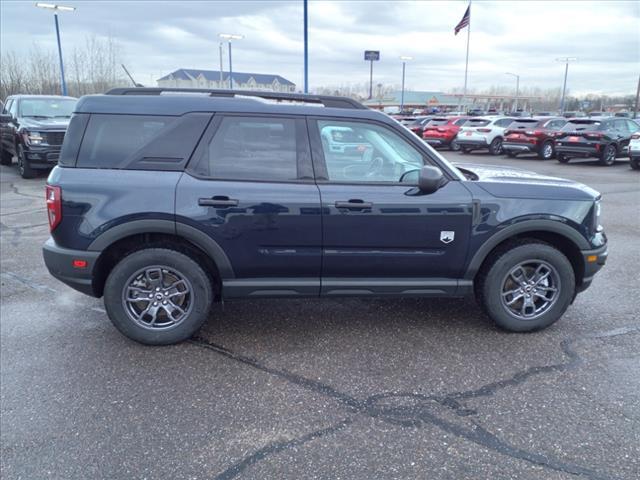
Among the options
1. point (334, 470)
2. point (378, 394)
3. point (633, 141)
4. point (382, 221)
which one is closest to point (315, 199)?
point (382, 221)

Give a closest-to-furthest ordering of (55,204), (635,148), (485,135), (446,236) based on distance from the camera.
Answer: (55,204) → (446,236) → (635,148) → (485,135)

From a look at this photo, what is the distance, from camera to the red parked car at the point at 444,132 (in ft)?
75.2

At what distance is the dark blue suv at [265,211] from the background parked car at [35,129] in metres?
9.42

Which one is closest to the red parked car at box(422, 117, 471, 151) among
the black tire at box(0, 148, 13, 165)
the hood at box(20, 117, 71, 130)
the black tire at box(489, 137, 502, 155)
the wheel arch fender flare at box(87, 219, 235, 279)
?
the black tire at box(489, 137, 502, 155)

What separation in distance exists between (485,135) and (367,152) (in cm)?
1849

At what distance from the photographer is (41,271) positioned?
18.8 ft

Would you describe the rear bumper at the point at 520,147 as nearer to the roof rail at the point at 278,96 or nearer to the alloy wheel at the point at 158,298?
the roof rail at the point at 278,96

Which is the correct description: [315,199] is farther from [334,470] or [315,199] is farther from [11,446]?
[11,446]

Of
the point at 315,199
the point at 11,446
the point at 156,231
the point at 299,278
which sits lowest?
the point at 11,446

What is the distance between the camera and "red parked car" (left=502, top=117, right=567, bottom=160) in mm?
19250

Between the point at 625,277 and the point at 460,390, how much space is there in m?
3.39

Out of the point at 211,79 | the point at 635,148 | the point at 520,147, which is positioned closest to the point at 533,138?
the point at 520,147

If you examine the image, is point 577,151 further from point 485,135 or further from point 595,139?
point 485,135

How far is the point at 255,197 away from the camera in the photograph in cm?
368
